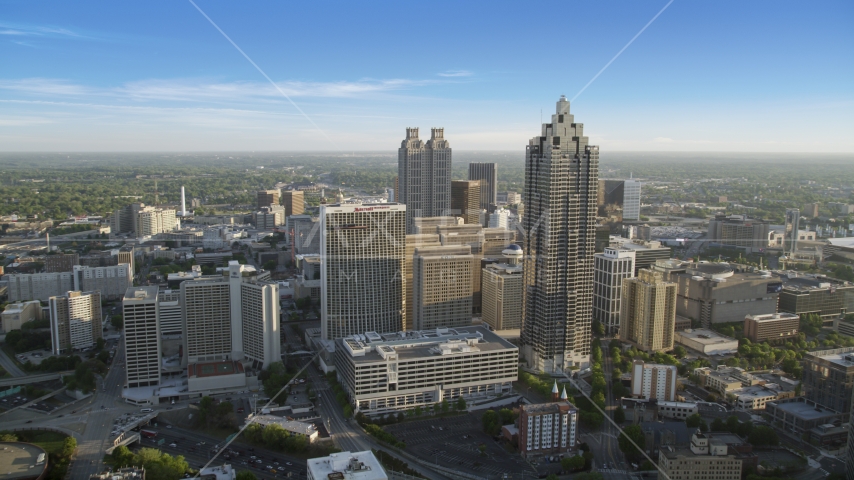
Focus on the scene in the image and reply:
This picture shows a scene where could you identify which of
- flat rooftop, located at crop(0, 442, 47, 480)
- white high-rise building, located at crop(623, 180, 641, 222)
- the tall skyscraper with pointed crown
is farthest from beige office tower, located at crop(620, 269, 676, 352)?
white high-rise building, located at crop(623, 180, 641, 222)

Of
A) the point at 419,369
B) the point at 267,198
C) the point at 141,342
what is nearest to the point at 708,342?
the point at 419,369

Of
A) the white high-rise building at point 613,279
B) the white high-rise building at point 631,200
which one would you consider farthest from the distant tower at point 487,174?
the white high-rise building at point 613,279

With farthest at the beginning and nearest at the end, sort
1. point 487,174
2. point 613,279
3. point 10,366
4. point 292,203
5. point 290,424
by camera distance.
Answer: point 292,203 < point 487,174 < point 613,279 < point 10,366 < point 290,424

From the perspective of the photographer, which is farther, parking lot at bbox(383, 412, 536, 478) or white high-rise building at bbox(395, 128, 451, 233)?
white high-rise building at bbox(395, 128, 451, 233)

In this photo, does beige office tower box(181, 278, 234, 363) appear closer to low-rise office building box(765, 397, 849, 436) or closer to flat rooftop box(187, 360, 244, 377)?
flat rooftop box(187, 360, 244, 377)

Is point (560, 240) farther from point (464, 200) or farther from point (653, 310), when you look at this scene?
point (464, 200)

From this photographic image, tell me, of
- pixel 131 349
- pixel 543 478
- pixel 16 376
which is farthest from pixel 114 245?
pixel 543 478

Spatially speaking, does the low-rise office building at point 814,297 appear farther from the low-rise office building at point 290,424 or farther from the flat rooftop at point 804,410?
the low-rise office building at point 290,424
